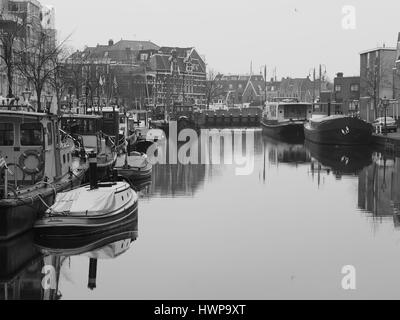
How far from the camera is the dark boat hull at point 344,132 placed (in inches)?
2140

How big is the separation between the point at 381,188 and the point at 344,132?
23.9 m

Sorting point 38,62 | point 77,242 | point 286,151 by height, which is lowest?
point 286,151

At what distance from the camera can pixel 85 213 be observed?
19438mm

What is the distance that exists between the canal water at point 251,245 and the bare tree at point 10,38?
29.1ft

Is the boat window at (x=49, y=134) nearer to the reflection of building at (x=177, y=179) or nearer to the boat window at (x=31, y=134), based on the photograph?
the boat window at (x=31, y=134)

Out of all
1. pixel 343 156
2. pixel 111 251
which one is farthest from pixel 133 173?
pixel 343 156

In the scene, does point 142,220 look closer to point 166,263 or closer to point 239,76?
point 166,263

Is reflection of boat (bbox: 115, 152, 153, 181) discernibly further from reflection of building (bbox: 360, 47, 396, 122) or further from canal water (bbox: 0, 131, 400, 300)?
reflection of building (bbox: 360, 47, 396, 122)

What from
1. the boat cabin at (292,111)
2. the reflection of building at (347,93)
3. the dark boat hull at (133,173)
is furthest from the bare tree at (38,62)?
the reflection of building at (347,93)

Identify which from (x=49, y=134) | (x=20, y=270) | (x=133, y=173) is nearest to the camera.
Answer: (x=20, y=270)

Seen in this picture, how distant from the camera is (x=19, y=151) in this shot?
21.6m

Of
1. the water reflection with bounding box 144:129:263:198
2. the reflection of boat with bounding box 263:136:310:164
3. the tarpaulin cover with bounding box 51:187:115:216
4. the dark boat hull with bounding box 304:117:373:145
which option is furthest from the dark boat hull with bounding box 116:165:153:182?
the dark boat hull with bounding box 304:117:373:145

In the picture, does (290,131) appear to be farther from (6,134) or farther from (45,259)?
(45,259)
